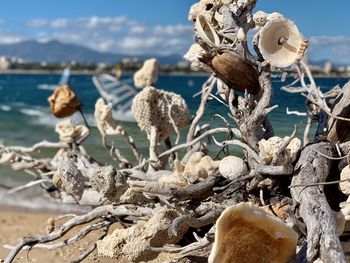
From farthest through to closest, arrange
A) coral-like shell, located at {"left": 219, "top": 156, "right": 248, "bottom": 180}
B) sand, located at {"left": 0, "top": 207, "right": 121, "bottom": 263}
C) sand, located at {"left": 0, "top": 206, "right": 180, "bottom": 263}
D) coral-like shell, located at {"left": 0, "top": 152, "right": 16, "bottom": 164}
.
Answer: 1. coral-like shell, located at {"left": 0, "top": 152, "right": 16, "bottom": 164}
2. sand, located at {"left": 0, "top": 207, "right": 121, "bottom": 263}
3. sand, located at {"left": 0, "top": 206, "right": 180, "bottom": 263}
4. coral-like shell, located at {"left": 219, "top": 156, "right": 248, "bottom": 180}

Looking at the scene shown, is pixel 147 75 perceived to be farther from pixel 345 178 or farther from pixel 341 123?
pixel 345 178

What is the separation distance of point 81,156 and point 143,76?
2.93 feet

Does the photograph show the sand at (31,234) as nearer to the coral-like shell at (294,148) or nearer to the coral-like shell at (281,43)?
the coral-like shell at (294,148)

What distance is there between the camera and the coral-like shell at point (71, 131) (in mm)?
4672

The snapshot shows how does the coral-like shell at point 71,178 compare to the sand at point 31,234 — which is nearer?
the coral-like shell at point 71,178

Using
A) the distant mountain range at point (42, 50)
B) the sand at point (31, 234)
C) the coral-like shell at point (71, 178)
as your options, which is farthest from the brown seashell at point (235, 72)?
the distant mountain range at point (42, 50)

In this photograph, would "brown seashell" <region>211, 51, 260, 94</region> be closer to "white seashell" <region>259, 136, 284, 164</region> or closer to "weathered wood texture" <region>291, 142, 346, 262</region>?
"white seashell" <region>259, 136, 284, 164</region>

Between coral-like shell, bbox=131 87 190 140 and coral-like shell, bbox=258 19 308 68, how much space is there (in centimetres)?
123

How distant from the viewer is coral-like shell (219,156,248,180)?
277 centimetres

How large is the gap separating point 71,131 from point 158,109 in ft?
3.74

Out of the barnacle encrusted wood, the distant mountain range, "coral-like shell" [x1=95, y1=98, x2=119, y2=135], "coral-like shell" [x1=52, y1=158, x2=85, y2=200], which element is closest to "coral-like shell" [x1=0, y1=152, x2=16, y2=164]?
"coral-like shell" [x1=95, y1=98, x2=119, y2=135]

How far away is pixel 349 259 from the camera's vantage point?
240 centimetres

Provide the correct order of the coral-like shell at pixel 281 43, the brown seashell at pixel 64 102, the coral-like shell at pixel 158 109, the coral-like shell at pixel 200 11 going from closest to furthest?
the coral-like shell at pixel 281 43, the coral-like shell at pixel 200 11, the coral-like shell at pixel 158 109, the brown seashell at pixel 64 102

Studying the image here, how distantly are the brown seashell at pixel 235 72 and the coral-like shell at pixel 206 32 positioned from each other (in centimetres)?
10
